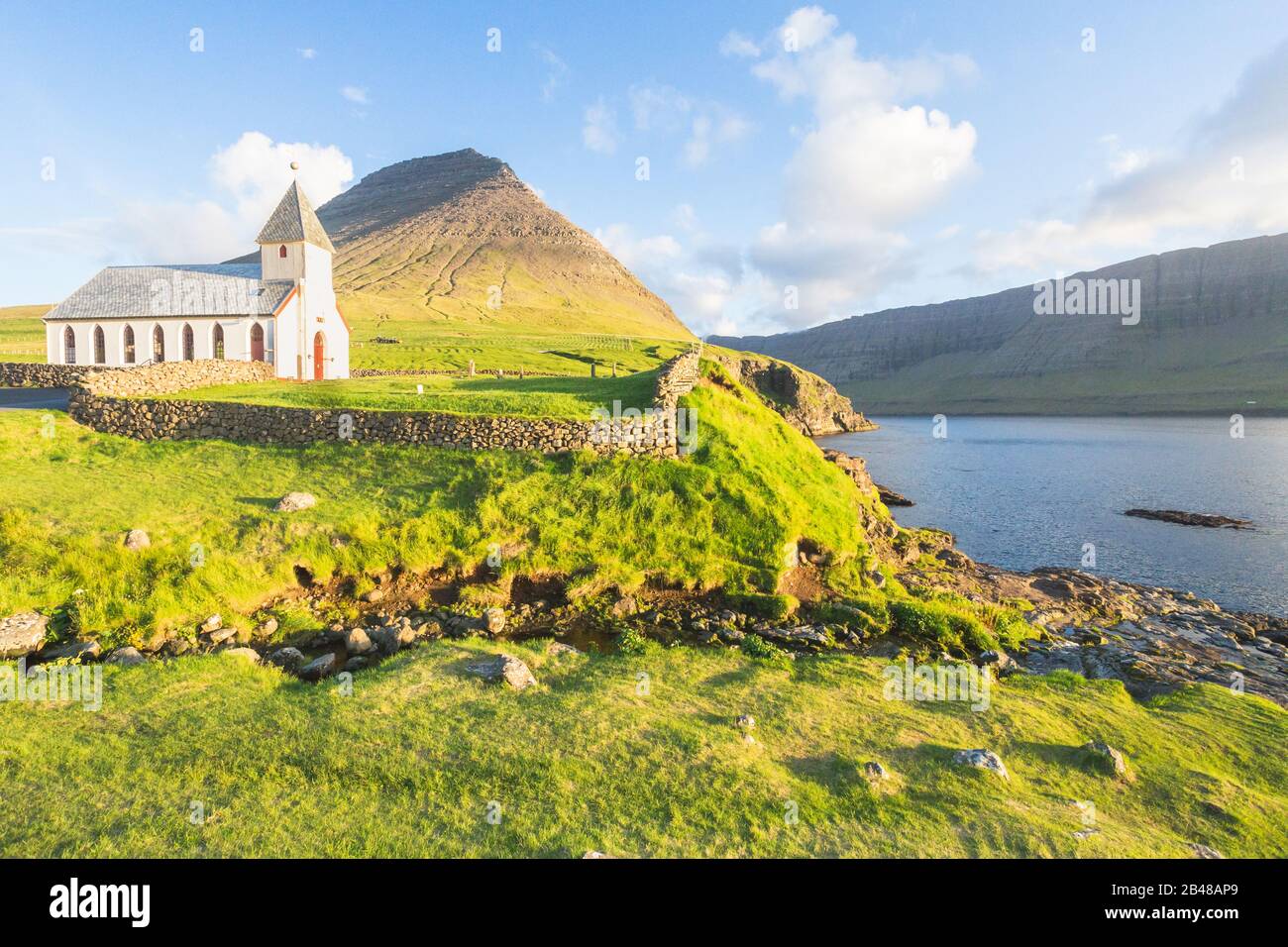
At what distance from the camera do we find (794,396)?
130000 mm

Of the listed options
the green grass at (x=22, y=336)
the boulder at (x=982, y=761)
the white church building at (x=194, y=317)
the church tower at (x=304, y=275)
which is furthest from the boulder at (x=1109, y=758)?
the green grass at (x=22, y=336)

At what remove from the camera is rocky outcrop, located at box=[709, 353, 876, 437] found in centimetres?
12619

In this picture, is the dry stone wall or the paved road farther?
the paved road

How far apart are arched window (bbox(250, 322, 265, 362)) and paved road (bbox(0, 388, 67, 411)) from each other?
37.0 feet

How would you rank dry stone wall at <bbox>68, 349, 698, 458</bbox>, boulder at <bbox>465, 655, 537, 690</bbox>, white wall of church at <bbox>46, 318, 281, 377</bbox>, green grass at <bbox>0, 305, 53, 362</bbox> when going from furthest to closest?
green grass at <bbox>0, 305, 53, 362</bbox> < white wall of church at <bbox>46, 318, 281, 377</bbox> < dry stone wall at <bbox>68, 349, 698, 458</bbox> < boulder at <bbox>465, 655, 537, 690</bbox>

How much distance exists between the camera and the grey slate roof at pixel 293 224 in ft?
167

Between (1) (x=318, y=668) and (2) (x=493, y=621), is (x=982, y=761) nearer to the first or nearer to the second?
(2) (x=493, y=621)

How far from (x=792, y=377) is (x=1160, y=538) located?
3682 inches

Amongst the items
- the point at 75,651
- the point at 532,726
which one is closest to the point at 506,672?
the point at 532,726

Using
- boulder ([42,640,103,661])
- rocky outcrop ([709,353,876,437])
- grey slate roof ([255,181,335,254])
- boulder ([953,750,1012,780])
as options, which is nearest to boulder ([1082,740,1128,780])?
boulder ([953,750,1012,780])

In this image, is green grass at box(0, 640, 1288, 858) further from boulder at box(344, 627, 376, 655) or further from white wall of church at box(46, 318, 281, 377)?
white wall of church at box(46, 318, 281, 377)

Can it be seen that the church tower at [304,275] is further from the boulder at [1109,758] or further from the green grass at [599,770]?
the boulder at [1109,758]

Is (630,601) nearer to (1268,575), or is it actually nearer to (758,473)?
(758,473)
